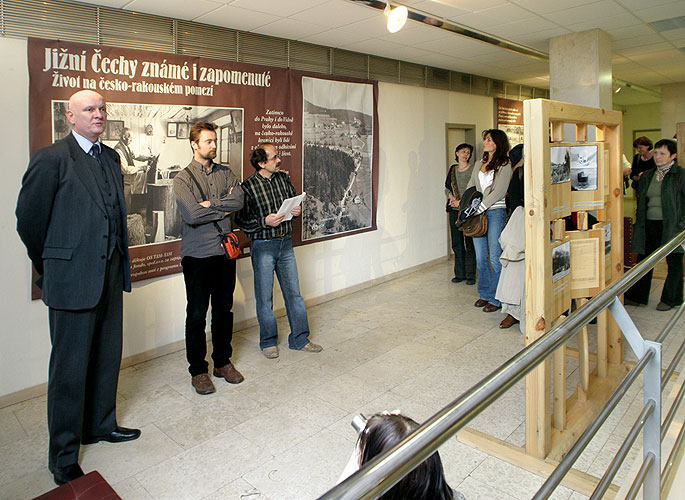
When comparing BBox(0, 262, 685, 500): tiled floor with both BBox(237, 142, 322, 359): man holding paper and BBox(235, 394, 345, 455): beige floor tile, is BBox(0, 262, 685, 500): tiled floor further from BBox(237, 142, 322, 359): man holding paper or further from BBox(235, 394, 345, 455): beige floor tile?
BBox(237, 142, 322, 359): man holding paper

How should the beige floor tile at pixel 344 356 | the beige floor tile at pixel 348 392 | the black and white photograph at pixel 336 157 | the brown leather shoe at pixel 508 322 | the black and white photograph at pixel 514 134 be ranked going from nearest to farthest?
the beige floor tile at pixel 348 392
the beige floor tile at pixel 344 356
the brown leather shoe at pixel 508 322
the black and white photograph at pixel 336 157
the black and white photograph at pixel 514 134

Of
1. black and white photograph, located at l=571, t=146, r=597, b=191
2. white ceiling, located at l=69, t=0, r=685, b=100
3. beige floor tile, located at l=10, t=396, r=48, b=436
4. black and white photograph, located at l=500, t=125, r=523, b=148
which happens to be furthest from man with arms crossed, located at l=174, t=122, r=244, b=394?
black and white photograph, located at l=500, t=125, r=523, b=148

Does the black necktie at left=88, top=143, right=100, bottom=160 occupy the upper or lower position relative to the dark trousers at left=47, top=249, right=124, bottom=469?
upper

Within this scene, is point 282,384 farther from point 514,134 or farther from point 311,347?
point 514,134

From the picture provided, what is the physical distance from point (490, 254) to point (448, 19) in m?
2.28

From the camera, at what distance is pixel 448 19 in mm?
4805

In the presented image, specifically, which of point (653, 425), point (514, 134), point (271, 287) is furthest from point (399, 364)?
point (514, 134)

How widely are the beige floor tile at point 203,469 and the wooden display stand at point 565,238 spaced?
1499 millimetres

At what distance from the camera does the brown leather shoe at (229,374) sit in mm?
3750

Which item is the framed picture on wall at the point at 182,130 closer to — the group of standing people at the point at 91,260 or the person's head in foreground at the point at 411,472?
the group of standing people at the point at 91,260

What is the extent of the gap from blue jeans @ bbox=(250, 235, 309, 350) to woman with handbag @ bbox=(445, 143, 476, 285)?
9.18ft

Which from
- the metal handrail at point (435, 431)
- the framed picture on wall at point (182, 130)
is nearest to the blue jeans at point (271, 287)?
the framed picture on wall at point (182, 130)

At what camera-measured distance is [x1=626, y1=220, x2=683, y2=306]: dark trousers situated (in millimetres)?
5082

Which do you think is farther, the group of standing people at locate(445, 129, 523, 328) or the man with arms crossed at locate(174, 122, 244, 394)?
the group of standing people at locate(445, 129, 523, 328)
